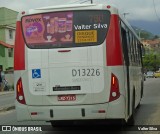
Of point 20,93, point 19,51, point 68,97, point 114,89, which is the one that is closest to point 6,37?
point 19,51

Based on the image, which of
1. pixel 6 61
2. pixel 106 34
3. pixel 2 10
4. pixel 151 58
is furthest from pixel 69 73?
pixel 151 58

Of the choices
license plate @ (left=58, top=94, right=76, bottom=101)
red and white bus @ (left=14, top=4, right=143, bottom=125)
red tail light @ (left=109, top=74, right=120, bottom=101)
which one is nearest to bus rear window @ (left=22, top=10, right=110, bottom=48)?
red and white bus @ (left=14, top=4, right=143, bottom=125)

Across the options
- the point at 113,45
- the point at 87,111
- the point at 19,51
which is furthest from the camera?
the point at 19,51

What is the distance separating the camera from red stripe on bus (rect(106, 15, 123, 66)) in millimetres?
9320

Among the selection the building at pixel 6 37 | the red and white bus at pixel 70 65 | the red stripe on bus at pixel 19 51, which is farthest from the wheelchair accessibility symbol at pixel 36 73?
the building at pixel 6 37

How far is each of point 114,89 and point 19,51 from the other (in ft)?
7.39

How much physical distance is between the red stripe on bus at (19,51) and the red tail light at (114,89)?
1975 millimetres

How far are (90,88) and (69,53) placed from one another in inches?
34.6

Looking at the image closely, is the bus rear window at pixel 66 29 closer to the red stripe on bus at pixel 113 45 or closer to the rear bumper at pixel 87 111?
the red stripe on bus at pixel 113 45

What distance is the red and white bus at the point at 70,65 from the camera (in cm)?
927

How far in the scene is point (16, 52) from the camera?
976 centimetres

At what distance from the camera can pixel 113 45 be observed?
934cm

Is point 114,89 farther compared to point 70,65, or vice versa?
point 70,65

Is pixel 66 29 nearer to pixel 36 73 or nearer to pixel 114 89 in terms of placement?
pixel 36 73
